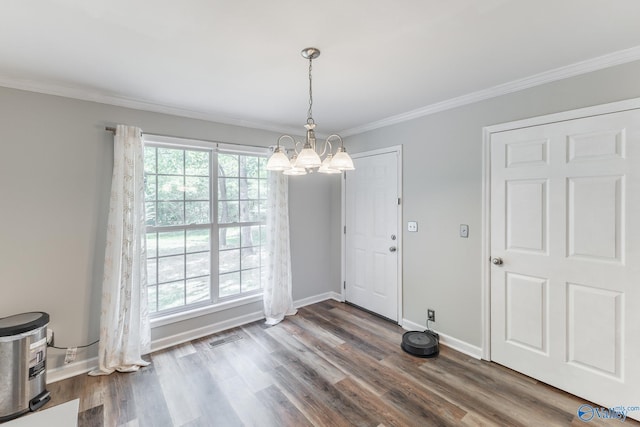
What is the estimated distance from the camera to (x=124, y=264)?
253 cm

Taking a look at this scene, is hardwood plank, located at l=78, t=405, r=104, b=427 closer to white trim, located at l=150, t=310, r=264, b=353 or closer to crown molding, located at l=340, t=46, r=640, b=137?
white trim, located at l=150, t=310, r=264, b=353

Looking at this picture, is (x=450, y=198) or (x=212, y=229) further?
(x=212, y=229)

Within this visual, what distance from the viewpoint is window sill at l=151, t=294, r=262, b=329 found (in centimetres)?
286

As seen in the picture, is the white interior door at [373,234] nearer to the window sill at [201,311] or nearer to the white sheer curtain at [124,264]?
the window sill at [201,311]

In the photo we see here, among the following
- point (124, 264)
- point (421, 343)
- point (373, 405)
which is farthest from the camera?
point (421, 343)

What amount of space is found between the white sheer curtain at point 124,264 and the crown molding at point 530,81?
2739 mm

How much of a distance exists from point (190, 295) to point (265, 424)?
1717mm

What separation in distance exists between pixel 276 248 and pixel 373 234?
1.27 metres

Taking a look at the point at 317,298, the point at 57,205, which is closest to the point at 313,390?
the point at 317,298

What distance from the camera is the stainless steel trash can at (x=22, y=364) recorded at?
1913 millimetres

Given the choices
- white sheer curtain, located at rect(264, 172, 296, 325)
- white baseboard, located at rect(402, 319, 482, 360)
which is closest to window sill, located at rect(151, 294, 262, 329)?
white sheer curtain, located at rect(264, 172, 296, 325)

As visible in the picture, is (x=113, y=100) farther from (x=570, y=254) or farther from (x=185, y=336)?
(x=570, y=254)

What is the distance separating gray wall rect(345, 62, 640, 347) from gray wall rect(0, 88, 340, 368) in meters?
2.81

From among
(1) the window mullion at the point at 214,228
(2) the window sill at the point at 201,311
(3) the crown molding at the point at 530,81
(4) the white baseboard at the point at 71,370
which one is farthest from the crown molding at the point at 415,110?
(4) the white baseboard at the point at 71,370
